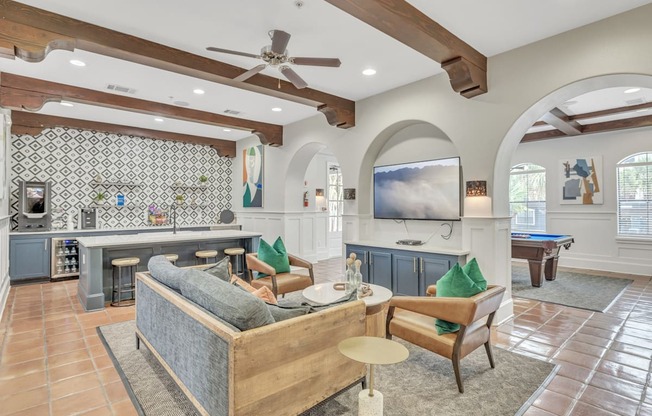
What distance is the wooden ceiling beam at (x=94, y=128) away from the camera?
6129 mm

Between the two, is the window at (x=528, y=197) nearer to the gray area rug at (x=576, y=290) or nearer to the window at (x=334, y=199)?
the gray area rug at (x=576, y=290)

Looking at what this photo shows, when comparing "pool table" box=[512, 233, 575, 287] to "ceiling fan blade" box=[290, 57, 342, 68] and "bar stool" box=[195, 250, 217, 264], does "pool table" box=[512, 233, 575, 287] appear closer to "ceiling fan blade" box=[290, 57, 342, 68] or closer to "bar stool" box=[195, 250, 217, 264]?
"ceiling fan blade" box=[290, 57, 342, 68]

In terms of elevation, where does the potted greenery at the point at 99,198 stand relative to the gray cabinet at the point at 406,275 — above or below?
above

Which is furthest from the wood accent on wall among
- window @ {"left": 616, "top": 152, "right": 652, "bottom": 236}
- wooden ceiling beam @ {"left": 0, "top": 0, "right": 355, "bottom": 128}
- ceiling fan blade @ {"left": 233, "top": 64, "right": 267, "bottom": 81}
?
window @ {"left": 616, "top": 152, "right": 652, "bottom": 236}

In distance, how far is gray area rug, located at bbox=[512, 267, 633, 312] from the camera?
4.72 meters

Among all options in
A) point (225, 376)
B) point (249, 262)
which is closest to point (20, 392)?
point (225, 376)

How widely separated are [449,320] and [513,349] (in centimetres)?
133

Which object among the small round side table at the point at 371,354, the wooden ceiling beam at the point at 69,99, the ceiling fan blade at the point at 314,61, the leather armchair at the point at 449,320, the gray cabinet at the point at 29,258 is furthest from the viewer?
the gray cabinet at the point at 29,258

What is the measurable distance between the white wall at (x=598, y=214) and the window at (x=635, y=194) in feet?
0.41

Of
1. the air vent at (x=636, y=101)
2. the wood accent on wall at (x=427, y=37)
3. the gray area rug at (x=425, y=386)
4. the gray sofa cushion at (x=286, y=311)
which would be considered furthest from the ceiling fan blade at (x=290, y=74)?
the air vent at (x=636, y=101)

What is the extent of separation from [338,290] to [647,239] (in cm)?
682

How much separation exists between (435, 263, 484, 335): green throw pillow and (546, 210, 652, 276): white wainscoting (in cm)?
632

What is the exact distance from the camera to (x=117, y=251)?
485 cm

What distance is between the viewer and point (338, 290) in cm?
354
